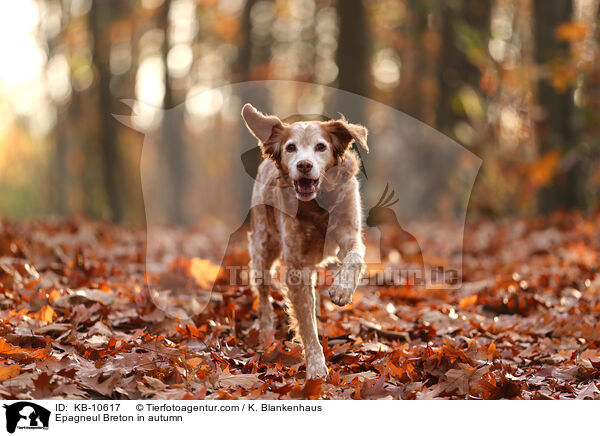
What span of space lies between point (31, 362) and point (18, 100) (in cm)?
3946

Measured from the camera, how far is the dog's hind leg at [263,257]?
5.31 metres

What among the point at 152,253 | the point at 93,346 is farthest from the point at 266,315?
the point at 152,253

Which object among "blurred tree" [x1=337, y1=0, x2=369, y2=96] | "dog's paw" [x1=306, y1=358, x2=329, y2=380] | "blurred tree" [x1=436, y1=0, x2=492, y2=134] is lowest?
"dog's paw" [x1=306, y1=358, x2=329, y2=380]

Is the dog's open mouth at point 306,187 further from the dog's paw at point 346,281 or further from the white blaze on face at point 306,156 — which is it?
the dog's paw at point 346,281

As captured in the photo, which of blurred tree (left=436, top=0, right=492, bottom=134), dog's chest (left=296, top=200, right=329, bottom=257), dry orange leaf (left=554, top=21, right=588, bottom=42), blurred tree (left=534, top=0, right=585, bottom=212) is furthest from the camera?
blurred tree (left=436, top=0, right=492, bottom=134)

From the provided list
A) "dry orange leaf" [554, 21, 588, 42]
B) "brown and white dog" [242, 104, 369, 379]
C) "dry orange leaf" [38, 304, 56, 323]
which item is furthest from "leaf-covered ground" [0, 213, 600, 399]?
"dry orange leaf" [554, 21, 588, 42]

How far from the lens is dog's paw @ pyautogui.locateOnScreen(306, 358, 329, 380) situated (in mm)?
4137

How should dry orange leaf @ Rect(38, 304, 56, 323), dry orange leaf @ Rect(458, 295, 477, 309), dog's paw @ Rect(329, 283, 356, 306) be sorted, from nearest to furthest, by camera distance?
dog's paw @ Rect(329, 283, 356, 306) < dry orange leaf @ Rect(38, 304, 56, 323) < dry orange leaf @ Rect(458, 295, 477, 309)

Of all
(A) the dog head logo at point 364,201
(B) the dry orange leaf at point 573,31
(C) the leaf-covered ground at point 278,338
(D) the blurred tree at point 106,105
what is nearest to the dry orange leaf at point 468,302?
(C) the leaf-covered ground at point 278,338

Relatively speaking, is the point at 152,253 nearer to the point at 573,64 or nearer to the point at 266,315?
the point at 266,315
